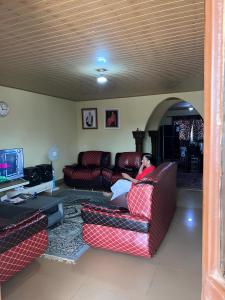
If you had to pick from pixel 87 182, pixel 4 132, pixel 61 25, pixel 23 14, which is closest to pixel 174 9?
pixel 61 25

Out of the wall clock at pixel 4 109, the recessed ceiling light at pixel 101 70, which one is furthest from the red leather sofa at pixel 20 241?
the wall clock at pixel 4 109

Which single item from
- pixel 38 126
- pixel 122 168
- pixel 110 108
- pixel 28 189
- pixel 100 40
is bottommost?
pixel 28 189

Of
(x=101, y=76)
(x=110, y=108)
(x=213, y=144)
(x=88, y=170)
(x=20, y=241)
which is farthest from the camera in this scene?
(x=110, y=108)

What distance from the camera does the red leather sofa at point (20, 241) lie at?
6.71ft

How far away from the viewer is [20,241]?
7.12ft

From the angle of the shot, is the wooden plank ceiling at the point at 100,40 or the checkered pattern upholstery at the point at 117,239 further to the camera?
the checkered pattern upholstery at the point at 117,239

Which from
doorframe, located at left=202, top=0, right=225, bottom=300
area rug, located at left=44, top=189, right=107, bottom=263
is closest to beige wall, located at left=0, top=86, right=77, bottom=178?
area rug, located at left=44, top=189, right=107, bottom=263

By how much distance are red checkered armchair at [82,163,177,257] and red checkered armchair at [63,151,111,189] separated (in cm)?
A: 285

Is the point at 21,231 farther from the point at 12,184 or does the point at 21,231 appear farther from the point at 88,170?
the point at 88,170

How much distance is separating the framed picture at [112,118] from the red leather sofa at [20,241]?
4.49 metres

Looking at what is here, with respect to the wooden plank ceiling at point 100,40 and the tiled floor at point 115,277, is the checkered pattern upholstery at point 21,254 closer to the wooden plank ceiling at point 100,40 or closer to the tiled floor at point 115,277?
the tiled floor at point 115,277

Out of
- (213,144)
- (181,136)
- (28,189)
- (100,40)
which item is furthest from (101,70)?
(181,136)

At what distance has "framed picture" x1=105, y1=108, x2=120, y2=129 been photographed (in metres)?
6.59

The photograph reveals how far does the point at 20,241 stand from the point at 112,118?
488cm
